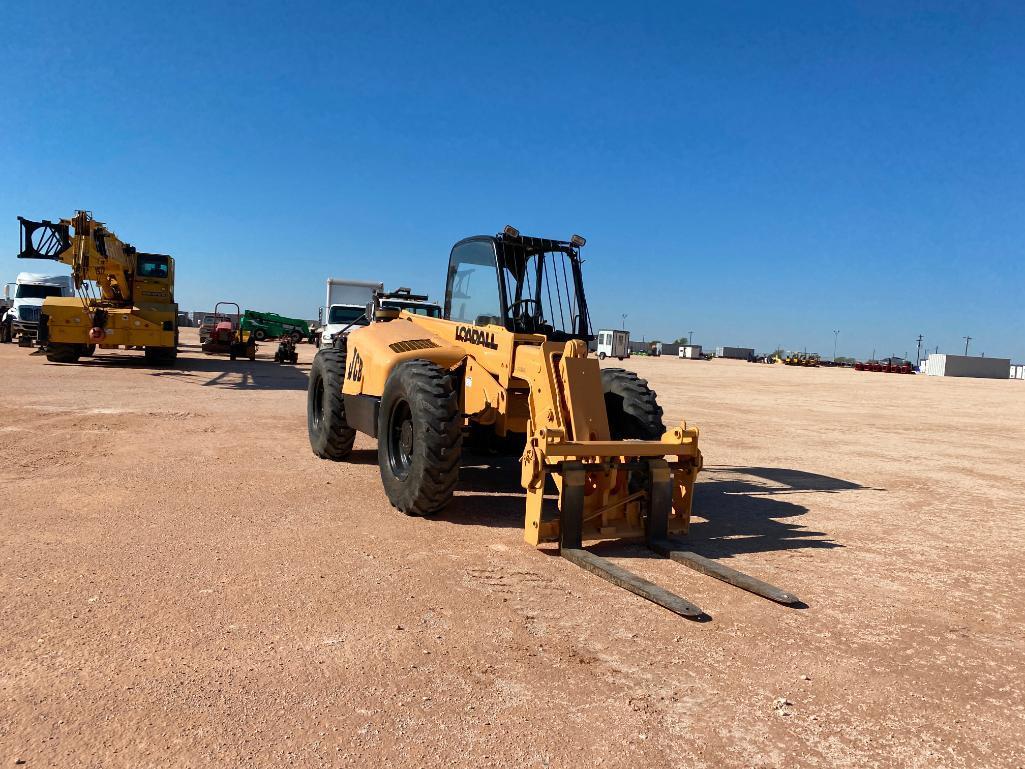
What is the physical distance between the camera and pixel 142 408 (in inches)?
462

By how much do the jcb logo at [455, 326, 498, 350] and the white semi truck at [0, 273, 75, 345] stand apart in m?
25.1

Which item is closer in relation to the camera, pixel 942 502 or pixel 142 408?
pixel 942 502

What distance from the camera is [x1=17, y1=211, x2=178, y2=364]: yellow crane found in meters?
17.8

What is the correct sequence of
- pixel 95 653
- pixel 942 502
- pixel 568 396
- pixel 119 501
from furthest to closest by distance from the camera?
pixel 942 502, pixel 119 501, pixel 568 396, pixel 95 653

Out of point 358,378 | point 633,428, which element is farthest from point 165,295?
point 633,428

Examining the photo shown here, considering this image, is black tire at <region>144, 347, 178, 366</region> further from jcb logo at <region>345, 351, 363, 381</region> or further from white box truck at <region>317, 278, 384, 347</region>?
jcb logo at <region>345, 351, 363, 381</region>

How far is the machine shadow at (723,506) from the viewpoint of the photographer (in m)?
5.74

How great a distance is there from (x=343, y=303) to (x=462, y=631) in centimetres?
2253

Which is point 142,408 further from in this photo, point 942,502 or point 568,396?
point 942,502

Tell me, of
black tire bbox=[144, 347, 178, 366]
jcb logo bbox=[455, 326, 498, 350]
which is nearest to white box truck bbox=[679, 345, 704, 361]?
black tire bbox=[144, 347, 178, 366]

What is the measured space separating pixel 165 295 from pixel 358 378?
16.2 m

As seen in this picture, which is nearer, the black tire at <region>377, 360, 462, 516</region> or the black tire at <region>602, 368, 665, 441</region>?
the black tire at <region>377, 360, 462, 516</region>

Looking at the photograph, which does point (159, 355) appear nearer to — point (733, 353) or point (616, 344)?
point (616, 344)

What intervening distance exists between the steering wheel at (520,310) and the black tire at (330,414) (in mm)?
2806
